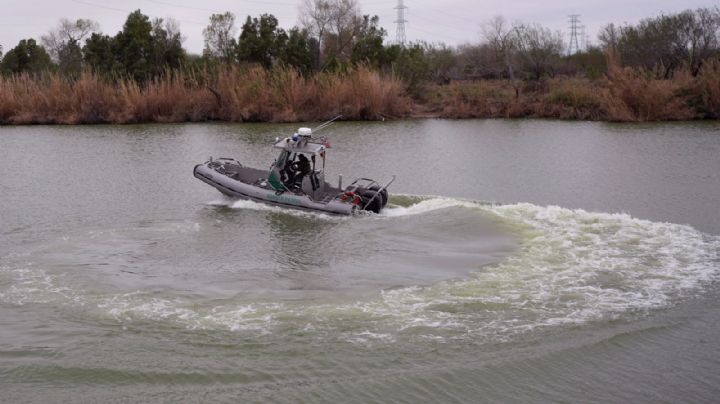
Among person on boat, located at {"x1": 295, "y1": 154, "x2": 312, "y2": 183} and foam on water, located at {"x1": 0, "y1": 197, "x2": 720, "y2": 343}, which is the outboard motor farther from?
foam on water, located at {"x1": 0, "y1": 197, "x2": 720, "y2": 343}

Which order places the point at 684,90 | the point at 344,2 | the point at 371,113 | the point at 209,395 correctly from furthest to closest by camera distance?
the point at 344,2 → the point at 371,113 → the point at 684,90 → the point at 209,395

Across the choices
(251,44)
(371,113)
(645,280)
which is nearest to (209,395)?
(645,280)

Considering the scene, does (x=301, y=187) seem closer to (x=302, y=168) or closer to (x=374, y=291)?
(x=302, y=168)

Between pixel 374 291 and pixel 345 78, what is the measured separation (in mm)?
28600

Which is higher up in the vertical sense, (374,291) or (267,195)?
(267,195)

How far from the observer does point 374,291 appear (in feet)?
33.9

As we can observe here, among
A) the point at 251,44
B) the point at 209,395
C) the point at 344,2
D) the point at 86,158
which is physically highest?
the point at 344,2

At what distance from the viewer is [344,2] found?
49.0 meters

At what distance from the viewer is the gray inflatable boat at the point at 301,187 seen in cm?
1508

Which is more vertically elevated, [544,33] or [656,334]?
[544,33]

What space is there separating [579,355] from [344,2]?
43.6m

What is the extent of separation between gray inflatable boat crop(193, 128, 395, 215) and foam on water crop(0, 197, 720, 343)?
3657 millimetres

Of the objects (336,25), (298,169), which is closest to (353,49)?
(336,25)

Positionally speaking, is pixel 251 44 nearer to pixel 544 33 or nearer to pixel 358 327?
pixel 544 33
